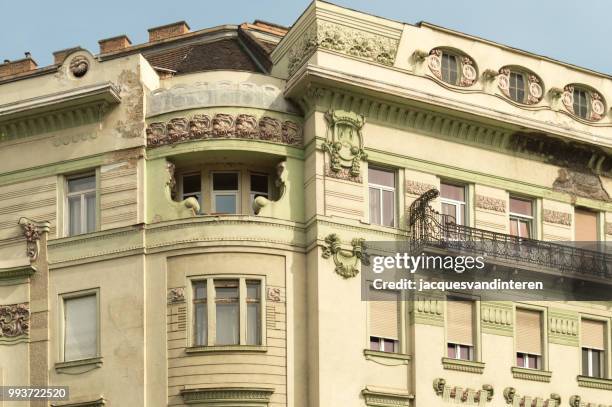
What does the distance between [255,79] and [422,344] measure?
8.37 meters

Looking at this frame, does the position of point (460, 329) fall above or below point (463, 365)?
above

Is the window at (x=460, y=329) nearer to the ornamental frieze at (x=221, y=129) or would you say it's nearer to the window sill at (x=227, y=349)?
the window sill at (x=227, y=349)

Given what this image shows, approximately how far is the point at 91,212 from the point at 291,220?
5.49 meters

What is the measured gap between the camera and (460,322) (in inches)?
1682

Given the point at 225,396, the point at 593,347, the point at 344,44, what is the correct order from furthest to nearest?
the point at 593,347, the point at 344,44, the point at 225,396

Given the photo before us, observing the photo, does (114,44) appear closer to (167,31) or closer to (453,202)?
(167,31)

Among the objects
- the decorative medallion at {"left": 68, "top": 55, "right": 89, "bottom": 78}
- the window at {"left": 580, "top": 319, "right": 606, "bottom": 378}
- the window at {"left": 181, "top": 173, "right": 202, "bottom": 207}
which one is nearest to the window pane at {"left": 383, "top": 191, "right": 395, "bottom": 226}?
the window at {"left": 181, "top": 173, "right": 202, "bottom": 207}

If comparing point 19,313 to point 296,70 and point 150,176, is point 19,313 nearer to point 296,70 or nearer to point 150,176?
point 150,176

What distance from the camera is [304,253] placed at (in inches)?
1639

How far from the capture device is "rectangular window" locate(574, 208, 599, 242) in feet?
149

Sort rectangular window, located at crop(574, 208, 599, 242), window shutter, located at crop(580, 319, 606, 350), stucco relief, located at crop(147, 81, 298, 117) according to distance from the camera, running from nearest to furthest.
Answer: stucco relief, located at crop(147, 81, 298, 117) < window shutter, located at crop(580, 319, 606, 350) < rectangular window, located at crop(574, 208, 599, 242)

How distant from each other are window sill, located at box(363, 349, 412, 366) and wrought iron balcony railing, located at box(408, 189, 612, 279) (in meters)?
3.01

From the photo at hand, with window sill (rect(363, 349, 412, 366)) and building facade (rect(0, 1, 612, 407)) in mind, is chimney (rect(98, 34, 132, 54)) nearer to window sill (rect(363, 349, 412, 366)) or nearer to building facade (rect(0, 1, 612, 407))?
building facade (rect(0, 1, 612, 407))

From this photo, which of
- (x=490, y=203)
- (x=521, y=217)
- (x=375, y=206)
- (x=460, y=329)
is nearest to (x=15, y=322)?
(x=375, y=206)
